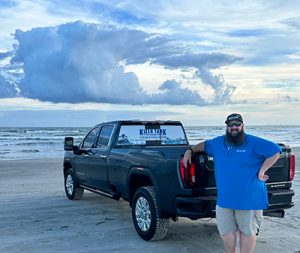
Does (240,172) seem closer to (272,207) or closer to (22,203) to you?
(272,207)

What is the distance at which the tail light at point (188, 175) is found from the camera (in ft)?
18.3

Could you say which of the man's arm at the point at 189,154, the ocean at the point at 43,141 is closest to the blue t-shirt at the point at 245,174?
the man's arm at the point at 189,154

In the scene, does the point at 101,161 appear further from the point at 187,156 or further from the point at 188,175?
the point at 187,156

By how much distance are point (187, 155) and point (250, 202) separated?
1132 millimetres

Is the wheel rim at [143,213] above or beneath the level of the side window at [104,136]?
beneath

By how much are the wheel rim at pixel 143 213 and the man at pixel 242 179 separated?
183cm

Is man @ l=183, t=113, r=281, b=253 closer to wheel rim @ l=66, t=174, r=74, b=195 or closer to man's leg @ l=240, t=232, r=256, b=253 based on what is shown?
man's leg @ l=240, t=232, r=256, b=253

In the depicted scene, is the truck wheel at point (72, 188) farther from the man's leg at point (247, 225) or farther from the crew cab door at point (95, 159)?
the man's leg at point (247, 225)

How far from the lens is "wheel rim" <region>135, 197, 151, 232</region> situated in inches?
245

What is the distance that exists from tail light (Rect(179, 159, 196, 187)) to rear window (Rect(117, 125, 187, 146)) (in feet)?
8.00

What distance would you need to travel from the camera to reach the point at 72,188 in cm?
977

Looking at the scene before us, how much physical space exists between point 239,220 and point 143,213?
2139mm

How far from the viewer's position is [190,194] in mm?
5578

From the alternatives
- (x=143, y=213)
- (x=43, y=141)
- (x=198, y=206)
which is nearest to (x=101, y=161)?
(x=143, y=213)
